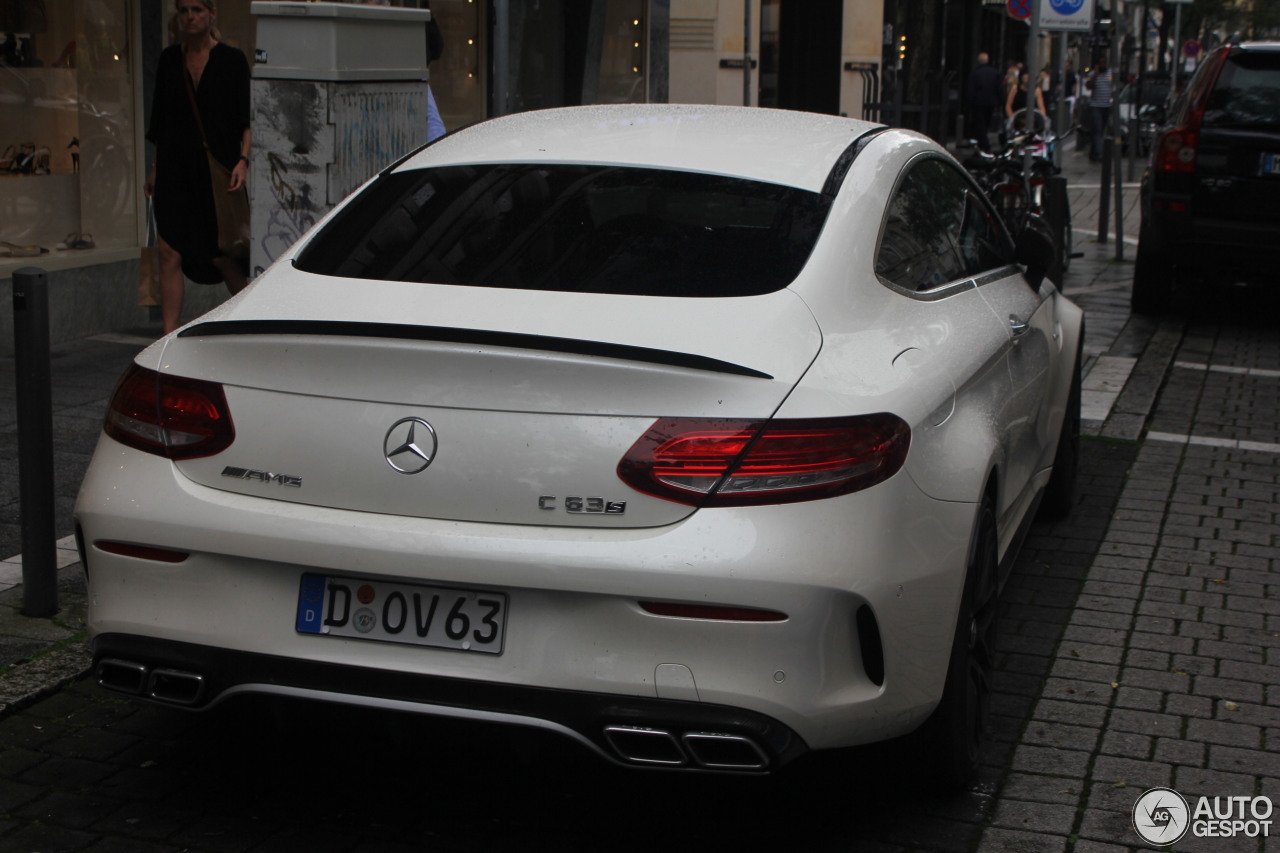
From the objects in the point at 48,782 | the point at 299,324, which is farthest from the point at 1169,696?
the point at 48,782

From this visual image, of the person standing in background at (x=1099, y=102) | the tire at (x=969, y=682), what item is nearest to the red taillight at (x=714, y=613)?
the tire at (x=969, y=682)

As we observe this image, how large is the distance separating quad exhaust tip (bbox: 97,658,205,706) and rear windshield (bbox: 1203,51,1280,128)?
9.30 meters

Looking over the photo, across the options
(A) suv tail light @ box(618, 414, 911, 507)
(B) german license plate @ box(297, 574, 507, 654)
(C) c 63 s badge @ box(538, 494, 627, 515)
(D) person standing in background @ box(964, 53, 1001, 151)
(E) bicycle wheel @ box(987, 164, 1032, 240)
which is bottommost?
(B) german license plate @ box(297, 574, 507, 654)

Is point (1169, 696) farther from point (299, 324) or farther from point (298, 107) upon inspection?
point (298, 107)

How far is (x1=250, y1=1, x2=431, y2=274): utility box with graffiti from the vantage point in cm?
561

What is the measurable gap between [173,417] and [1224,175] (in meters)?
9.08

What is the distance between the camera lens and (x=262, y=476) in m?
3.29

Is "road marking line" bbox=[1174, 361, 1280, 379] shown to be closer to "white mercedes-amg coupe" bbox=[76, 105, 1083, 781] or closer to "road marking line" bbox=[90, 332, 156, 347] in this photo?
"road marking line" bbox=[90, 332, 156, 347]

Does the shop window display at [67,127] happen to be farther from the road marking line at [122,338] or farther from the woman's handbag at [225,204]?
the woman's handbag at [225,204]

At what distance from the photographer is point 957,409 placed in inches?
148

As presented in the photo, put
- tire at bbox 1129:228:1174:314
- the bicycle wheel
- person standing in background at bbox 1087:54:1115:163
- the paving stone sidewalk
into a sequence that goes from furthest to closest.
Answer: person standing in background at bbox 1087:54:1115:163 < the bicycle wheel < tire at bbox 1129:228:1174:314 < the paving stone sidewalk

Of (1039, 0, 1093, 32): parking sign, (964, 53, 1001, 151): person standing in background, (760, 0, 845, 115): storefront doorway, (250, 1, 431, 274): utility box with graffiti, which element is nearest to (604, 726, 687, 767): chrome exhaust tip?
(250, 1, 431, 274): utility box with graffiti

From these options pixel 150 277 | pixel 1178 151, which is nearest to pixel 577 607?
pixel 150 277

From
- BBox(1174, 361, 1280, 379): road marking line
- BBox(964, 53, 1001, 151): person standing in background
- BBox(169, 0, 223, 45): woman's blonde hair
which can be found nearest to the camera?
BBox(169, 0, 223, 45): woman's blonde hair
